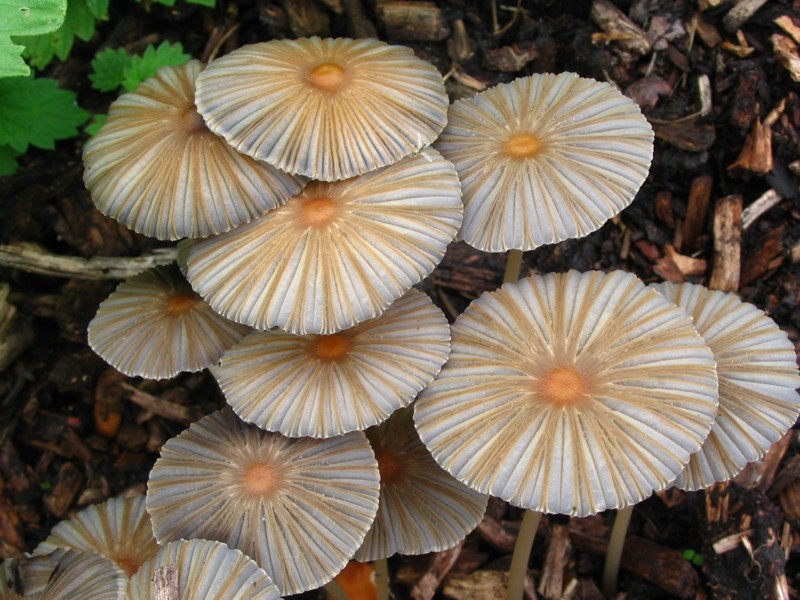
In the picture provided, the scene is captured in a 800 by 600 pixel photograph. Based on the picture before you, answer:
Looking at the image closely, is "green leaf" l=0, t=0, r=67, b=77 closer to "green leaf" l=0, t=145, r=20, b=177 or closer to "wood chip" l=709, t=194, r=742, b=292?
"green leaf" l=0, t=145, r=20, b=177

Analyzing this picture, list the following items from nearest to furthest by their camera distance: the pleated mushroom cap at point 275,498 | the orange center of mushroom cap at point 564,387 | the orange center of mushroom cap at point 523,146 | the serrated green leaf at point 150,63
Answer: the orange center of mushroom cap at point 564,387 → the pleated mushroom cap at point 275,498 → the orange center of mushroom cap at point 523,146 → the serrated green leaf at point 150,63

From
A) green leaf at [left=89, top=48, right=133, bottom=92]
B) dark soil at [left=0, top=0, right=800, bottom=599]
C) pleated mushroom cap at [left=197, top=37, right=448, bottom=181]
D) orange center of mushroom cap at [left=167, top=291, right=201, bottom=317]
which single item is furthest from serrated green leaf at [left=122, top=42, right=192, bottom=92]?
orange center of mushroom cap at [left=167, top=291, right=201, bottom=317]

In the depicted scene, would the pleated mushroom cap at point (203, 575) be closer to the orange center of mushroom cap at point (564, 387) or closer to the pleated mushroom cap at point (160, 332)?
the pleated mushroom cap at point (160, 332)

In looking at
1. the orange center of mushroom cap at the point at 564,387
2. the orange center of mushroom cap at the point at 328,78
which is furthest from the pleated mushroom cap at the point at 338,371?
the orange center of mushroom cap at the point at 328,78

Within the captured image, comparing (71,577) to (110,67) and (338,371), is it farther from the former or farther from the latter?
(110,67)

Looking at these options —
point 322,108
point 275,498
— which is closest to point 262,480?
→ point 275,498

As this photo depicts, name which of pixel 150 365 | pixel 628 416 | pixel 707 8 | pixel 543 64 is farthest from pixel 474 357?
pixel 707 8
